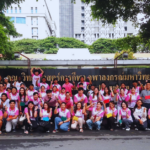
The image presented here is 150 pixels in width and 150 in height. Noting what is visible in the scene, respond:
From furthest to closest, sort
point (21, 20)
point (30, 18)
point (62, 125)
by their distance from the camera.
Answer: point (21, 20) < point (30, 18) < point (62, 125)

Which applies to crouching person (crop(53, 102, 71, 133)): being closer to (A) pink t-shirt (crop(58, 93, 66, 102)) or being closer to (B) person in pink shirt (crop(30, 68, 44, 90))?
(A) pink t-shirt (crop(58, 93, 66, 102))

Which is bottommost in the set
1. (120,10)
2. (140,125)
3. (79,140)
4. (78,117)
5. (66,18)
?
(79,140)

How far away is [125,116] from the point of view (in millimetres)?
7379

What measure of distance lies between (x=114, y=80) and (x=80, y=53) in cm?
1424

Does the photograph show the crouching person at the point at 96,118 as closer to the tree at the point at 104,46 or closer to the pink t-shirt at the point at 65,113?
the pink t-shirt at the point at 65,113

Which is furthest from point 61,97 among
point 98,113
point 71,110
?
point 98,113

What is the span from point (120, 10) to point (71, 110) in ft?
16.3

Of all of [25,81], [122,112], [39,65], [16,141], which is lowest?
[16,141]

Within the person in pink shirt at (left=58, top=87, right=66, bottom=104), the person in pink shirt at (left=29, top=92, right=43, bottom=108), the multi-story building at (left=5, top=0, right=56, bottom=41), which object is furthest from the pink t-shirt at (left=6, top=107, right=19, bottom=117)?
the multi-story building at (left=5, top=0, right=56, bottom=41)

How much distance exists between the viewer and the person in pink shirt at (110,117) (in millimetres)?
7254

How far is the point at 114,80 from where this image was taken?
997cm

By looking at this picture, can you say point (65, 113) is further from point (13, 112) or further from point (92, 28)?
point (92, 28)

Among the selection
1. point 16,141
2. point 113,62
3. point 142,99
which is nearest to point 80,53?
point 113,62

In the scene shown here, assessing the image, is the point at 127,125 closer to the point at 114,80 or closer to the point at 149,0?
the point at 114,80
